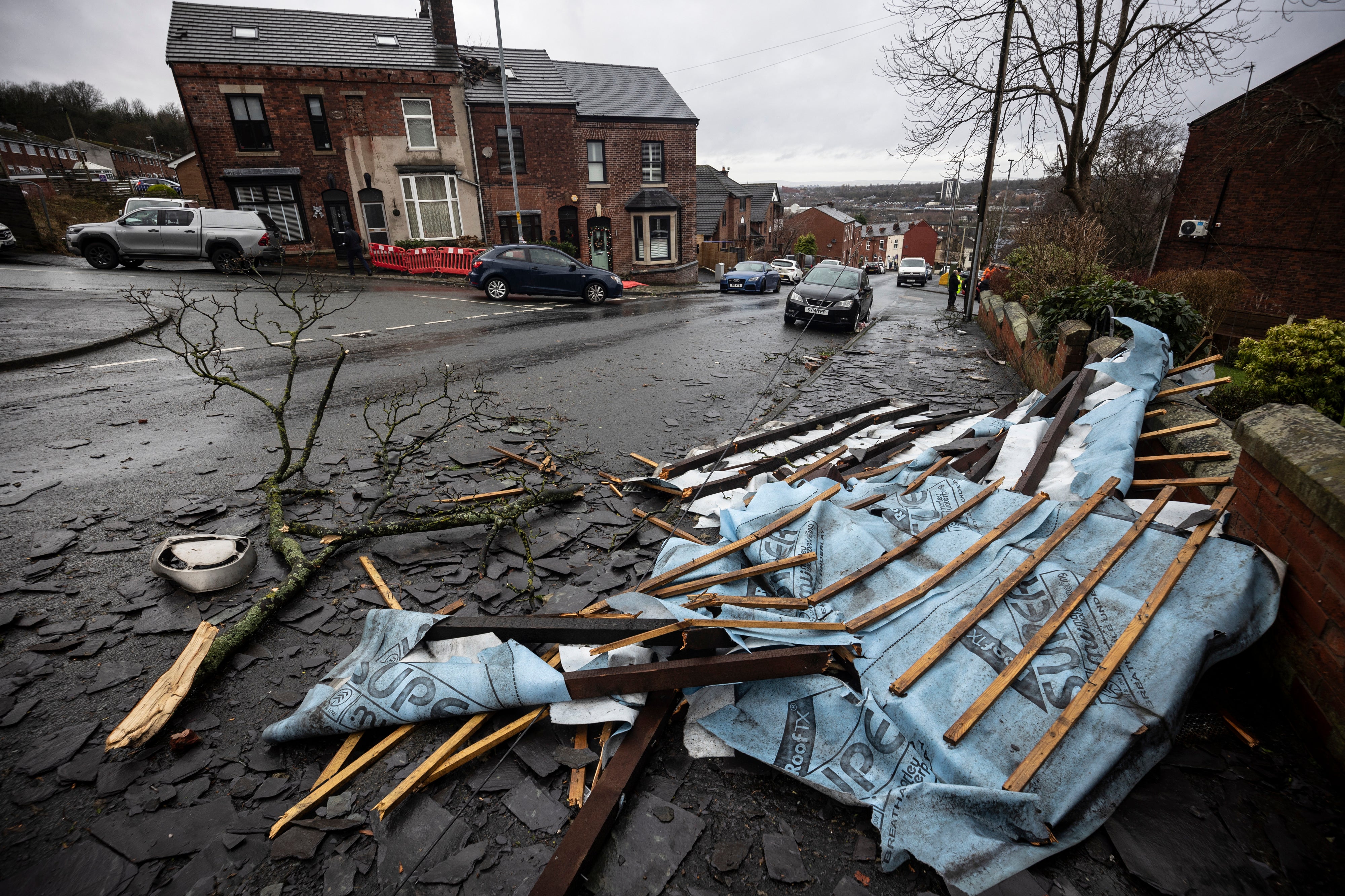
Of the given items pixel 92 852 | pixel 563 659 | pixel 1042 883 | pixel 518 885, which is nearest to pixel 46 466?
pixel 92 852

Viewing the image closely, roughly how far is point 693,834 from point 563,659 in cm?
100

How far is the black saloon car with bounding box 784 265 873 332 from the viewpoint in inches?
557

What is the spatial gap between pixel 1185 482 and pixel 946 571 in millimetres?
1734

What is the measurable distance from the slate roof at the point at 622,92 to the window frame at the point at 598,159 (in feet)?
3.73

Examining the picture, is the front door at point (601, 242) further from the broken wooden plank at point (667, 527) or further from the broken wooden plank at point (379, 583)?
the broken wooden plank at point (379, 583)

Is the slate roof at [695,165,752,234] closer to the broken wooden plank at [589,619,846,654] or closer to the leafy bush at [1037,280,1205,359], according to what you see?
the leafy bush at [1037,280,1205,359]

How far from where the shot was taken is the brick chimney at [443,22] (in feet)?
75.8

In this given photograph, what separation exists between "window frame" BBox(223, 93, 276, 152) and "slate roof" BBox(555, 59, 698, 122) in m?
12.9

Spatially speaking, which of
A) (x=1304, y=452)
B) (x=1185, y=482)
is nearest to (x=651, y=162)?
(x=1185, y=482)

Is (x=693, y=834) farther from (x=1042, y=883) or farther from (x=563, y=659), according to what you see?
(x=1042, y=883)

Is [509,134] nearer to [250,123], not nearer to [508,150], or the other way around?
[508,150]

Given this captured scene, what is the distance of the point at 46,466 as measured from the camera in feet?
16.8

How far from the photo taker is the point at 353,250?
2052 cm

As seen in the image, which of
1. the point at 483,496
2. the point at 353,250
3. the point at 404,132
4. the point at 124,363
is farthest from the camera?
the point at 404,132
